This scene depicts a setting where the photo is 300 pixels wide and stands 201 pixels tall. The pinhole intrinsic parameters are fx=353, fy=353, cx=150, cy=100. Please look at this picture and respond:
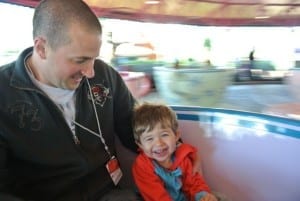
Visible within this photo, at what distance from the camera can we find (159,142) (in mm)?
1149

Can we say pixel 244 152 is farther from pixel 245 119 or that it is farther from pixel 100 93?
pixel 100 93

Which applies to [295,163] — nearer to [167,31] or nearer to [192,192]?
[192,192]

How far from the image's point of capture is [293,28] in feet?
10.1

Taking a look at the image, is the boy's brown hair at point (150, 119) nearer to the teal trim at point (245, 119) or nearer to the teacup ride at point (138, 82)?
the teal trim at point (245, 119)

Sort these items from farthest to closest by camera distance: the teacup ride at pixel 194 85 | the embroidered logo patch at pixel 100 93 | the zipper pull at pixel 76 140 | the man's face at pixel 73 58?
the teacup ride at pixel 194 85 < the embroidered logo patch at pixel 100 93 < the zipper pull at pixel 76 140 < the man's face at pixel 73 58

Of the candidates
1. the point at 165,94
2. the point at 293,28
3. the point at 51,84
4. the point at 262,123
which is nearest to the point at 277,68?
the point at 293,28

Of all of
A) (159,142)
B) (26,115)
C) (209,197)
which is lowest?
(209,197)

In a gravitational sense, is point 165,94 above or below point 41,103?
below

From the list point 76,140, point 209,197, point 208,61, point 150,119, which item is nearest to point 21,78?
point 76,140

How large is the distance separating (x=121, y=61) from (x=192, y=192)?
179cm

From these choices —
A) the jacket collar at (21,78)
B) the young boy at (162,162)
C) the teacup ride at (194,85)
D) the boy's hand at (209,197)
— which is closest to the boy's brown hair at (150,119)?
the young boy at (162,162)

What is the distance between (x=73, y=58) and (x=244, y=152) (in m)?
0.71

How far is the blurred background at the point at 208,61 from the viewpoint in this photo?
2531mm

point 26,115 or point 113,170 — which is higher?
point 26,115
